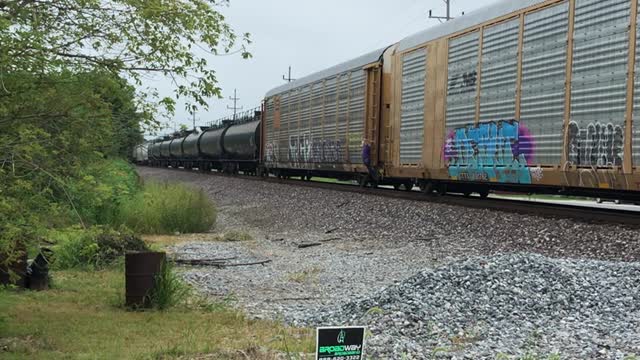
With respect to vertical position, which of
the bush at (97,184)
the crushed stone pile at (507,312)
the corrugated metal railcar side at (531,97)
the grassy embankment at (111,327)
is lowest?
the grassy embankment at (111,327)

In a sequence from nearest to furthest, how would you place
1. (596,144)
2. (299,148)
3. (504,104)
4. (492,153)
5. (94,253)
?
(94,253) → (596,144) → (504,104) → (492,153) → (299,148)

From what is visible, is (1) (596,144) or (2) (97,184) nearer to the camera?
(2) (97,184)

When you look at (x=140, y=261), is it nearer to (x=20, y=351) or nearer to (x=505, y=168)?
(x=20, y=351)

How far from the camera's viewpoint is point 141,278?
6805 millimetres

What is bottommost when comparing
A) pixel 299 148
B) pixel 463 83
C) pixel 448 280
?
pixel 448 280

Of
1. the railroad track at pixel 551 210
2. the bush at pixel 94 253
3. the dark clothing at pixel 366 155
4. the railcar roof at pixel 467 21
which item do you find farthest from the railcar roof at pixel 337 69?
the bush at pixel 94 253

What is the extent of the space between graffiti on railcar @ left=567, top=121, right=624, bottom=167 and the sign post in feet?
24.9

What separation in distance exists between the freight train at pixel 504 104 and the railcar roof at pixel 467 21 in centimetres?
3

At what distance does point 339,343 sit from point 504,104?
9.83 m

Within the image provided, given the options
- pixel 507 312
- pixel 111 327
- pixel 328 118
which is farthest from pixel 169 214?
pixel 507 312

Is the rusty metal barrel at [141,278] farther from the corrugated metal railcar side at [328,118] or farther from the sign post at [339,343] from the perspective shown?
the corrugated metal railcar side at [328,118]

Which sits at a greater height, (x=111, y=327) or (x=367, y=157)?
(x=367, y=157)

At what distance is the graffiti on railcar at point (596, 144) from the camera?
9344mm

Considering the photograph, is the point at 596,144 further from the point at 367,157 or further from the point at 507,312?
the point at 367,157
